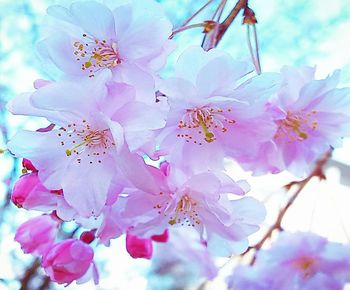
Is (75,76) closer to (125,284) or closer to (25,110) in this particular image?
(25,110)

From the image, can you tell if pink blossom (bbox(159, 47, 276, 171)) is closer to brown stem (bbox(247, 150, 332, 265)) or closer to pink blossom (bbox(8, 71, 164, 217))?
pink blossom (bbox(8, 71, 164, 217))

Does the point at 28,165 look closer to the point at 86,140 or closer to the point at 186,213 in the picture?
the point at 86,140

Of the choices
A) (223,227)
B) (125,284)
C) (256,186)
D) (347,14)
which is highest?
(223,227)

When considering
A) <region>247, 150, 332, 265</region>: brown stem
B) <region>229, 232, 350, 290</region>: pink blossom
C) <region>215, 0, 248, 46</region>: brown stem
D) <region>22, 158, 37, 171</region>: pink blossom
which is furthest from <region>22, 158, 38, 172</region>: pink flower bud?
<region>229, 232, 350, 290</region>: pink blossom

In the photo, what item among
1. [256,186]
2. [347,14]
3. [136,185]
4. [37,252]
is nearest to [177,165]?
[136,185]

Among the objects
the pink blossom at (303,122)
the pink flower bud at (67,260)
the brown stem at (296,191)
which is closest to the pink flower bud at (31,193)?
the pink flower bud at (67,260)

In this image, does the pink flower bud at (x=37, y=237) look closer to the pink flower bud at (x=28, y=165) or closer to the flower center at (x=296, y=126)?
the pink flower bud at (x=28, y=165)
